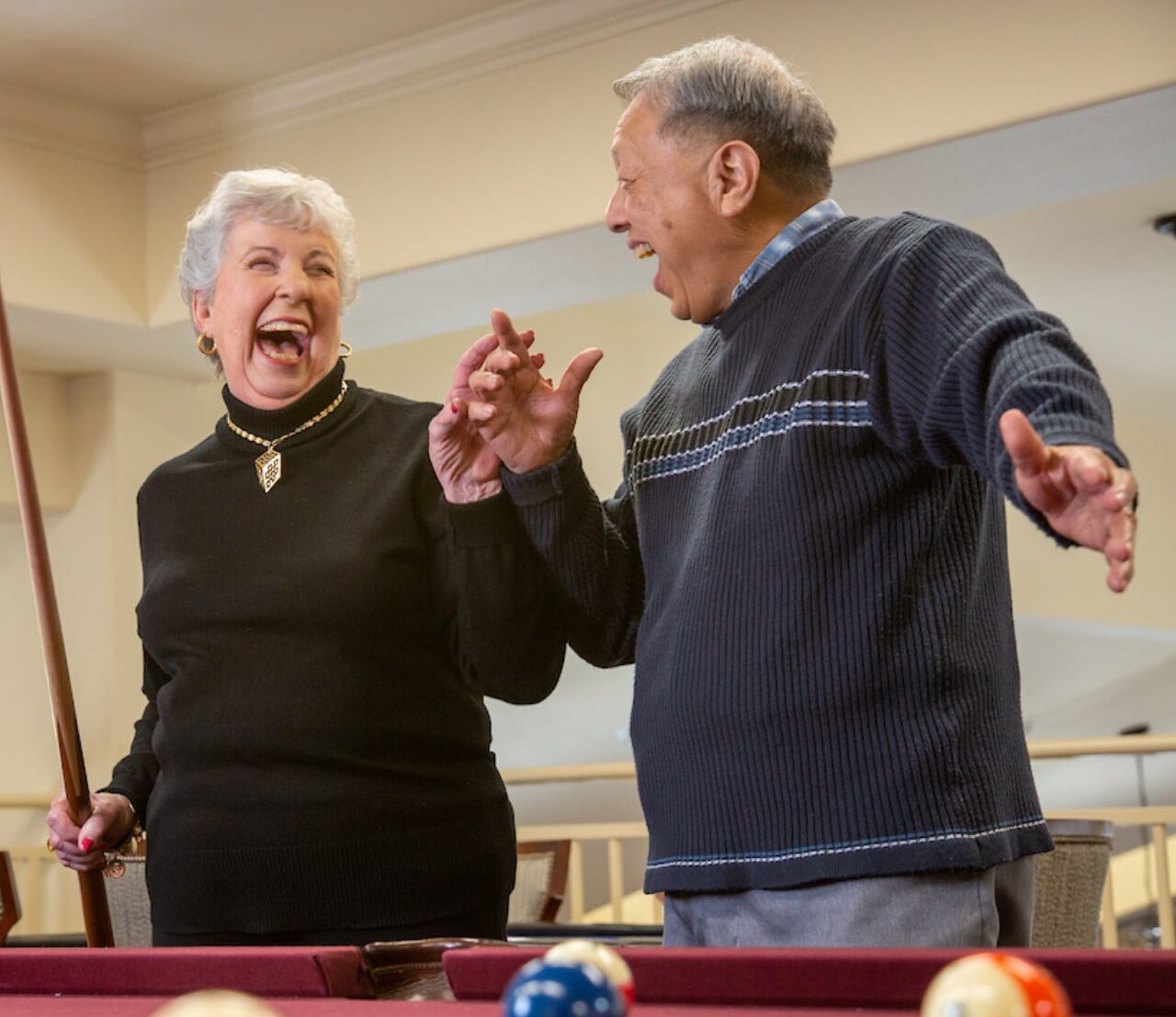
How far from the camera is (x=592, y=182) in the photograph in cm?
407

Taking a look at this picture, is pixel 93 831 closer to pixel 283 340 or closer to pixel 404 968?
pixel 283 340

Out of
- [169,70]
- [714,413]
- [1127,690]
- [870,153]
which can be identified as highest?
[169,70]

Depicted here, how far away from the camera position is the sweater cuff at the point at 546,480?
76.9 inches

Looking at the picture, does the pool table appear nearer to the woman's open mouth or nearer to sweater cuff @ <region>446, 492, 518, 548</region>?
sweater cuff @ <region>446, 492, 518, 548</region>

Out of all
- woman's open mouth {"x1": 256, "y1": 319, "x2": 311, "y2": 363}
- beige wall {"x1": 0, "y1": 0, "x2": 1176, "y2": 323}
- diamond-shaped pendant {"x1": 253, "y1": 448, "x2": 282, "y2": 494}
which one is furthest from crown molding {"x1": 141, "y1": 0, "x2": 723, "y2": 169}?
diamond-shaped pendant {"x1": 253, "y1": 448, "x2": 282, "y2": 494}

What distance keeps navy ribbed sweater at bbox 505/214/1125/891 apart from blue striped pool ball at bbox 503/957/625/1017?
2.42 ft

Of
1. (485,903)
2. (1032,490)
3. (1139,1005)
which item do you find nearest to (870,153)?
(485,903)

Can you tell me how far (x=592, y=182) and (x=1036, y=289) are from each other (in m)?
2.85

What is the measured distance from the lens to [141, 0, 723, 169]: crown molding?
407 cm

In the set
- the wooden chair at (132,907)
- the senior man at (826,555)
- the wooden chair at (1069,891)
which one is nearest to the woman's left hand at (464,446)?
the senior man at (826,555)

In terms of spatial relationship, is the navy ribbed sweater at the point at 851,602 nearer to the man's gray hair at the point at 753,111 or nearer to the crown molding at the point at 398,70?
the man's gray hair at the point at 753,111

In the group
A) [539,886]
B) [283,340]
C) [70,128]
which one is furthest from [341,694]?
[70,128]

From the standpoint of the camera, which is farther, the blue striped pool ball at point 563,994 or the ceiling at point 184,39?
the ceiling at point 184,39

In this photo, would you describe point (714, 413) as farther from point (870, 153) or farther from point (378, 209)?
point (378, 209)
